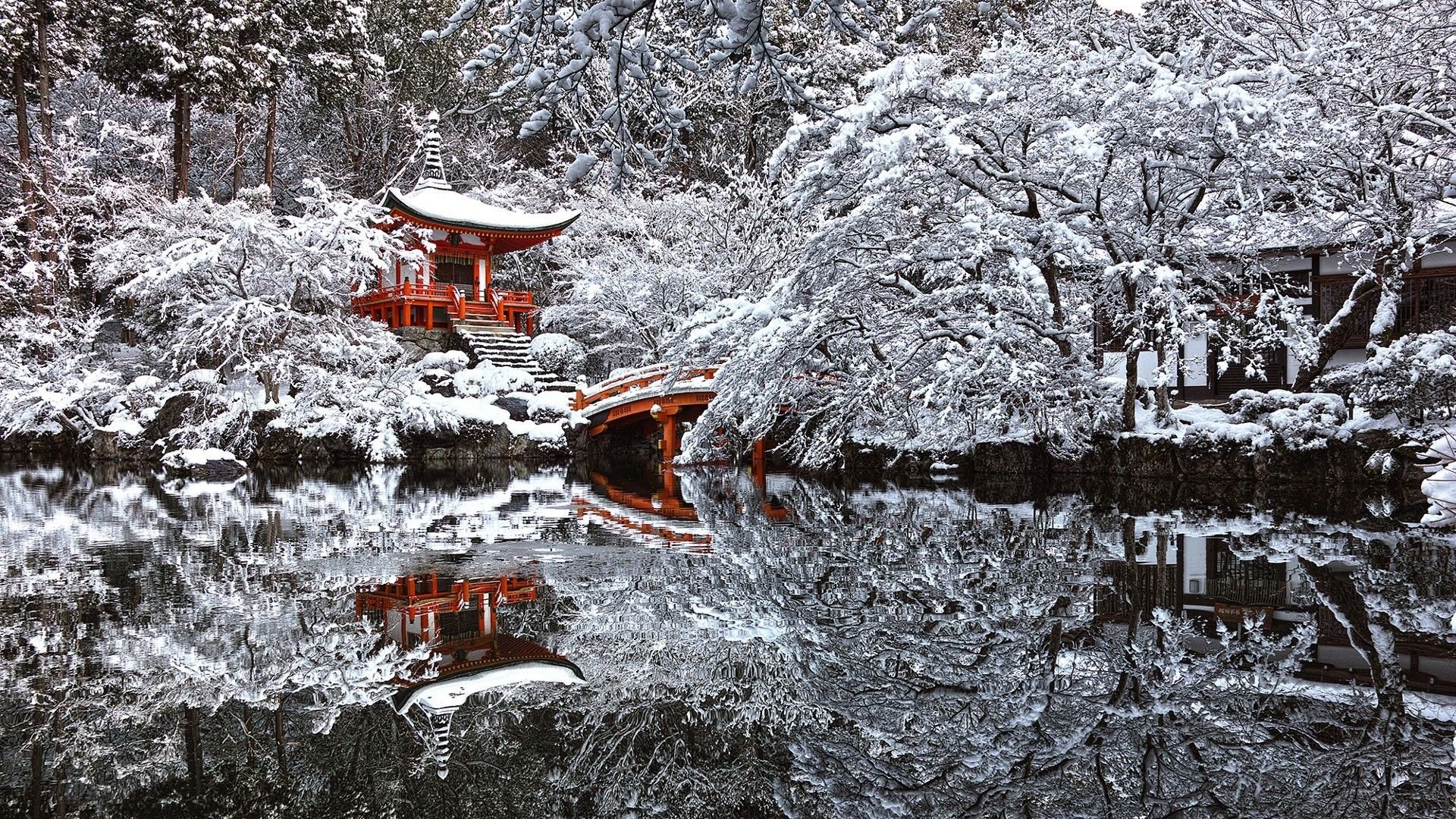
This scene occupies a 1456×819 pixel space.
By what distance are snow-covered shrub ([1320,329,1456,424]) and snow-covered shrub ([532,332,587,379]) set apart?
59.7ft

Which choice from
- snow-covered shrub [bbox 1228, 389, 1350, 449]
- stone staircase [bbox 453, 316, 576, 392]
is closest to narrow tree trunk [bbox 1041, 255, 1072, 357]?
snow-covered shrub [bbox 1228, 389, 1350, 449]

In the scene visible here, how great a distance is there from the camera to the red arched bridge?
20.7 m

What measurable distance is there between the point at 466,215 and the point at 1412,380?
21338 millimetres

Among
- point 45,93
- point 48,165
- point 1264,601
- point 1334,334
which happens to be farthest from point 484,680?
point 45,93

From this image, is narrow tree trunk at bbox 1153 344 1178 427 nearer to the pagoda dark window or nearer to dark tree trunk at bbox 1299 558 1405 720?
dark tree trunk at bbox 1299 558 1405 720

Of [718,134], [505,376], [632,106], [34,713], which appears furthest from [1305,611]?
[718,134]

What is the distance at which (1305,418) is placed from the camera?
45.9ft

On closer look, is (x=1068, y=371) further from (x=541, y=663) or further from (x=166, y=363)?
(x=166, y=363)

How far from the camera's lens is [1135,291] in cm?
1418

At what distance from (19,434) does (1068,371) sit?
2390 centimetres

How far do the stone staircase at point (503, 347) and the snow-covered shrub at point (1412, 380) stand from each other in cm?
1687

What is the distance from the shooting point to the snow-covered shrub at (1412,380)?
12539 millimetres

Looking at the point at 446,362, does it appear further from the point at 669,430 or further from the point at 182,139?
the point at 182,139

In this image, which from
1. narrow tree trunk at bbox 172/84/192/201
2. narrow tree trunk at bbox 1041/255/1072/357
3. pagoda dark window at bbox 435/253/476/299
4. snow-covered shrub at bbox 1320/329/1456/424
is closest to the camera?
snow-covered shrub at bbox 1320/329/1456/424
